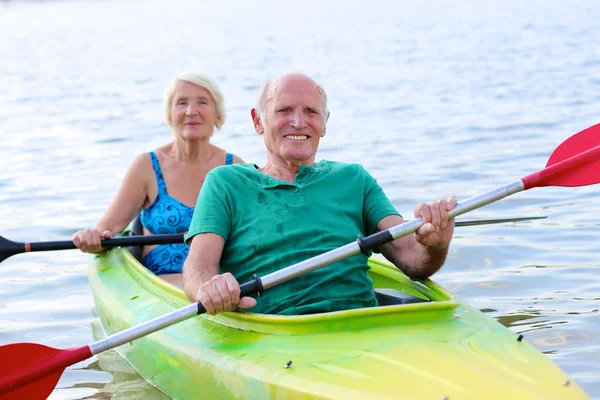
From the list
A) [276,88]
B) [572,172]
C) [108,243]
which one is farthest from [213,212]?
[108,243]

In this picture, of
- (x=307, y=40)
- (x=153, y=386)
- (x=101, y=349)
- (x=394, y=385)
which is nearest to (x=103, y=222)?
(x=153, y=386)

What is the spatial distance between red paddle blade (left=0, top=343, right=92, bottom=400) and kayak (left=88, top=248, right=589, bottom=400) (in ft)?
1.33

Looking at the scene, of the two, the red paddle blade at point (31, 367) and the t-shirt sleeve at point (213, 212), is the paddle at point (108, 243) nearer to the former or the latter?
the t-shirt sleeve at point (213, 212)

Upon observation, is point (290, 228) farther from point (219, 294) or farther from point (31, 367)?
point (31, 367)

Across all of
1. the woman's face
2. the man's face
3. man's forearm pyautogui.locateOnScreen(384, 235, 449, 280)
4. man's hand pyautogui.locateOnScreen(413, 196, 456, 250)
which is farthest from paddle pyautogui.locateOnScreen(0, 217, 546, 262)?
man's hand pyautogui.locateOnScreen(413, 196, 456, 250)

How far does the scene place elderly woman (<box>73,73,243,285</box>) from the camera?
16.5 feet

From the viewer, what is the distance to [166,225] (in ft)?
16.6

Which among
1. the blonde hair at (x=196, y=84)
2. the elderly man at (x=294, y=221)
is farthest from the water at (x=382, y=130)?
the blonde hair at (x=196, y=84)

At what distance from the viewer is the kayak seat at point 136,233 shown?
519 centimetres

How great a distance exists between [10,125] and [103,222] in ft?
31.2

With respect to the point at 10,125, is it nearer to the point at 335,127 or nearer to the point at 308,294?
the point at 335,127

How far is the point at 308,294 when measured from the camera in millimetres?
3590

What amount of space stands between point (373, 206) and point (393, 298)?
388 mm

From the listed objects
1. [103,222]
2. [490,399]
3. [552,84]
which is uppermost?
[552,84]
